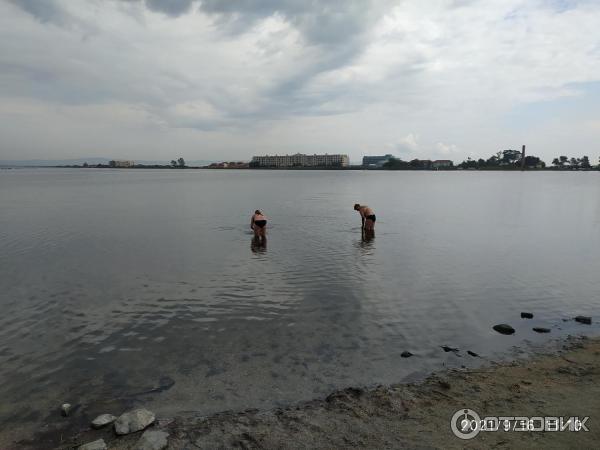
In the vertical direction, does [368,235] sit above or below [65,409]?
above

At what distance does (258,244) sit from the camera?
2814 cm

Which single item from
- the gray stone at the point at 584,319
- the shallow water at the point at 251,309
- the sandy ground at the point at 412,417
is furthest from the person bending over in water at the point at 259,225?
the sandy ground at the point at 412,417

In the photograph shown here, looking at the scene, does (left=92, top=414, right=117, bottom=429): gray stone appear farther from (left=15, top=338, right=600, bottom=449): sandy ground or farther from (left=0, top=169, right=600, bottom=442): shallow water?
(left=0, top=169, right=600, bottom=442): shallow water

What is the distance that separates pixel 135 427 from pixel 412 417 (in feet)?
19.4

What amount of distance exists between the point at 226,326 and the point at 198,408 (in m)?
4.74

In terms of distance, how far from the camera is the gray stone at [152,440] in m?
7.41

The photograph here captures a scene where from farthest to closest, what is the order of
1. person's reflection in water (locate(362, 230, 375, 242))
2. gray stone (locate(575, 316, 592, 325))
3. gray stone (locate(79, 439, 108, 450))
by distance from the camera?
person's reflection in water (locate(362, 230, 375, 242)) → gray stone (locate(575, 316, 592, 325)) → gray stone (locate(79, 439, 108, 450))

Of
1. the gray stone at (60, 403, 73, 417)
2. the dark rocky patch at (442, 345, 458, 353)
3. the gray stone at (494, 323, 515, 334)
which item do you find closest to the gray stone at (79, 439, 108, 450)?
the gray stone at (60, 403, 73, 417)

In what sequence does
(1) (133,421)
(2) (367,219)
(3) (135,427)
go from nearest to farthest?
1. (3) (135,427)
2. (1) (133,421)
3. (2) (367,219)

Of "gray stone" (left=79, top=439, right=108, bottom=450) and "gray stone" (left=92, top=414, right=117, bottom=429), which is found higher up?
"gray stone" (left=79, top=439, right=108, bottom=450)

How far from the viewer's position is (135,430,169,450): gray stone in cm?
741

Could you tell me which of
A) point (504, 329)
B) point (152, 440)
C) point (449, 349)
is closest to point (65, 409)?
point (152, 440)

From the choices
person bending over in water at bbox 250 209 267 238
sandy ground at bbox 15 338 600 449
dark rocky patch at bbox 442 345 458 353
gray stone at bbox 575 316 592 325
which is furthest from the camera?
person bending over in water at bbox 250 209 267 238

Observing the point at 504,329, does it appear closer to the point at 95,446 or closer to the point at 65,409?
the point at 95,446
